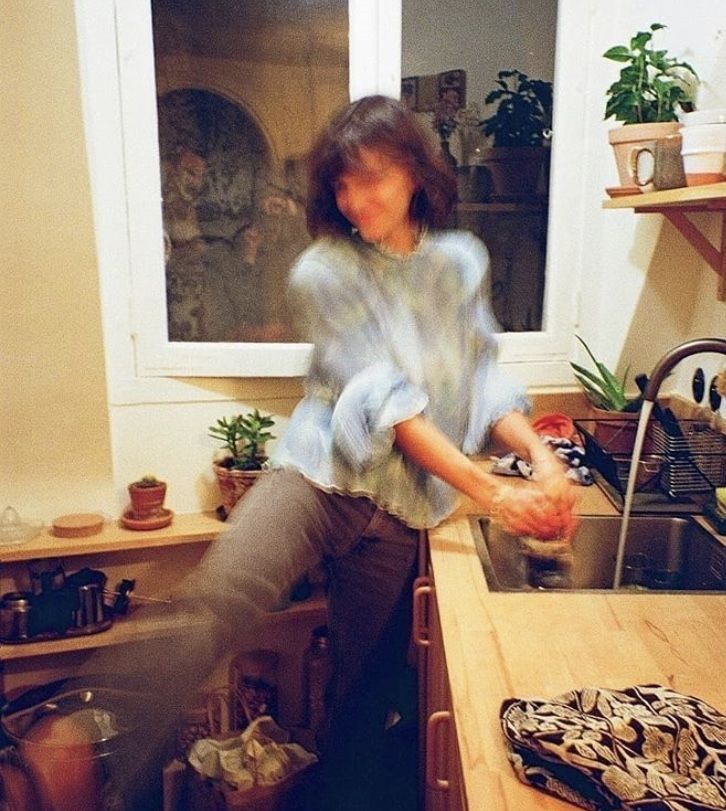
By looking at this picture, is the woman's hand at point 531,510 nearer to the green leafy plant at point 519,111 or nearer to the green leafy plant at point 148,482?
the green leafy plant at point 148,482

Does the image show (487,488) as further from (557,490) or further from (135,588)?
(135,588)

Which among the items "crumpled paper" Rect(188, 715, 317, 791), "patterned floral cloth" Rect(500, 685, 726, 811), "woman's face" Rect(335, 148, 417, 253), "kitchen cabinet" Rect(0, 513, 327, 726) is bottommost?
"crumpled paper" Rect(188, 715, 317, 791)

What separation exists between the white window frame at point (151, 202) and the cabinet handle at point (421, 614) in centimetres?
73

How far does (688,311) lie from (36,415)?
5.08 feet

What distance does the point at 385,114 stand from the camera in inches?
56.3

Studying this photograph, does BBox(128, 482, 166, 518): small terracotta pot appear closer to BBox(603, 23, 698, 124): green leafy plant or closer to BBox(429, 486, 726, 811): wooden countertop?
BBox(429, 486, 726, 811): wooden countertop

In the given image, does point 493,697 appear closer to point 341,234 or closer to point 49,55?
point 341,234

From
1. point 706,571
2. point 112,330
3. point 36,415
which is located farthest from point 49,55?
point 706,571

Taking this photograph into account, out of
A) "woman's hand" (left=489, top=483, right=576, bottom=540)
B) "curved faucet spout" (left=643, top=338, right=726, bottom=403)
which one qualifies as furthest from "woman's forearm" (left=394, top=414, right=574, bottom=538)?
"curved faucet spout" (left=643, top=338, right=726, bottom=403)

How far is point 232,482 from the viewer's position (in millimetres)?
2012

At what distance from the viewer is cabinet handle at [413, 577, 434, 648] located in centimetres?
148

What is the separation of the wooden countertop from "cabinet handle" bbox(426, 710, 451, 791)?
0.41ft

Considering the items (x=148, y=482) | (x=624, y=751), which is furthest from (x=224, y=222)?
(x=624, y=751)

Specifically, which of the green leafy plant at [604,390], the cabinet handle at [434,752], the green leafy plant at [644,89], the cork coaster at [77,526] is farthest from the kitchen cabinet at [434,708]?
the green leafy plant at [644,89]
